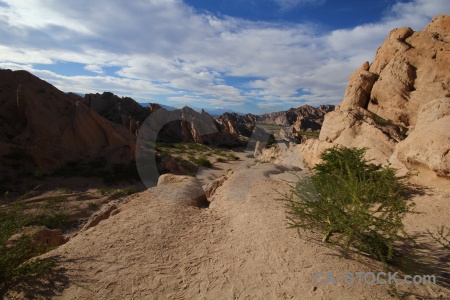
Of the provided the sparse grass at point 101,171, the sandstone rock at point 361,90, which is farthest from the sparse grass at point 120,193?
the sandstone rock at point 361,90

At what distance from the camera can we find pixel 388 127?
14.2 m

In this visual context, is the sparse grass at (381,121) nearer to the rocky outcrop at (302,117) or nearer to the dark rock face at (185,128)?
the dark rock face at (185,128)

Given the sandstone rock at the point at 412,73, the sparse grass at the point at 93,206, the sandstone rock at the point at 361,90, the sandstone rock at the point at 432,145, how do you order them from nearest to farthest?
1. the sandstone rock at the point at 432,145
2. the sparse grass at the point at 93,206
3. the sandstone rock at the point at 412,73
4. the sandstone rock at the point at 361,90

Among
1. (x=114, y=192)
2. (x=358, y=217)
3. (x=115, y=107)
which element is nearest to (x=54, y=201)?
(x=114, y=192)

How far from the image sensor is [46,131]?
66.7 feet

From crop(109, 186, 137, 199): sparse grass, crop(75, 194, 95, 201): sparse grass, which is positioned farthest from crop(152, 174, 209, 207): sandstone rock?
crop(75, 194, 95, 201): sparse grass

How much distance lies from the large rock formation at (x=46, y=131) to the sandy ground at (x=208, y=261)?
15.1 m

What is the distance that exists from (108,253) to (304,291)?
417 centimetres

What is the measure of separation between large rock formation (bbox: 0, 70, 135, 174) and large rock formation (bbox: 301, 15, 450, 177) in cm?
1771

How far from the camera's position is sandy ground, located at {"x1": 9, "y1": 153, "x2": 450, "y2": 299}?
4.26 meters

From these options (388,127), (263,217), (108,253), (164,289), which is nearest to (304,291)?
(164,289)

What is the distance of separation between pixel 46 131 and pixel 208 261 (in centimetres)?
2138

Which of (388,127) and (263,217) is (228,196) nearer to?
(263,217)

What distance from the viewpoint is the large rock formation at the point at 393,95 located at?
13039mm
